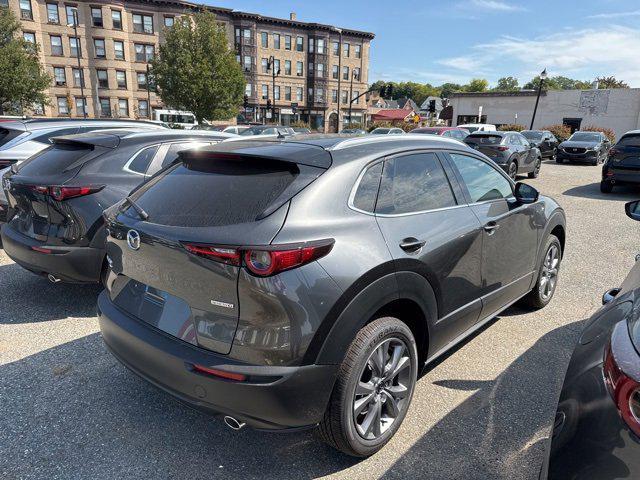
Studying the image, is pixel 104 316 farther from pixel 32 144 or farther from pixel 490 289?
pixel 32 144

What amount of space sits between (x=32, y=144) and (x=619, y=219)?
11.0 m

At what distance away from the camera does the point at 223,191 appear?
2.44 metres

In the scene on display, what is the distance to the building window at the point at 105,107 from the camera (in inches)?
1906

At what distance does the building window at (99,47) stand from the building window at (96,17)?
1.40m

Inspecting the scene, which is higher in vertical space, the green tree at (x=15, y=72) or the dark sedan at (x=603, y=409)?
the green tree at (x=15, y=72)

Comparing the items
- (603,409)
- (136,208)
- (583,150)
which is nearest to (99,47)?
(583,150)

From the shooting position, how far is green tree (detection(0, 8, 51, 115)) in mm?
28494

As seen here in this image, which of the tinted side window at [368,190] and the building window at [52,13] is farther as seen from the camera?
the building window at [52,13]

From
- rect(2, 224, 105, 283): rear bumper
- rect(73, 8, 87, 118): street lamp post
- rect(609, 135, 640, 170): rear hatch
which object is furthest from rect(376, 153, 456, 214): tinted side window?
rect(73, 8, 87, 118): street lamp post

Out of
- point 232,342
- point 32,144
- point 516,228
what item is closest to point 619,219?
point 516,228

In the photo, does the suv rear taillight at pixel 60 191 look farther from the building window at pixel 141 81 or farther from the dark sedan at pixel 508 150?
the building window at pixel 141 81

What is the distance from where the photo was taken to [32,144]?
22.4 feet

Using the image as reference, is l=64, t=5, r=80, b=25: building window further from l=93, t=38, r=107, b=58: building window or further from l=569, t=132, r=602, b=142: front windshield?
l=569, t=132, r=602, b=142: front windshield

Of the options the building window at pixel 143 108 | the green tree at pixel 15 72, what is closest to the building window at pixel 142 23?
the building window at pixel 143 108
